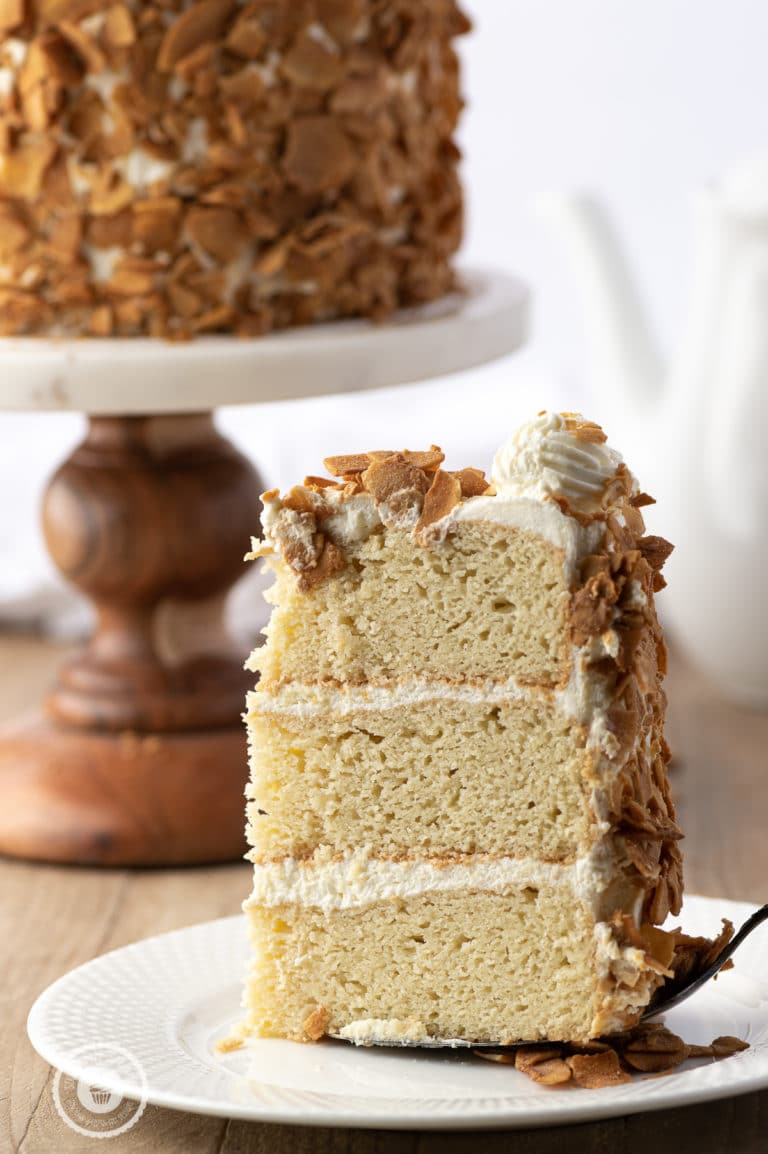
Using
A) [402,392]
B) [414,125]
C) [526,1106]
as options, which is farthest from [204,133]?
[402,392]

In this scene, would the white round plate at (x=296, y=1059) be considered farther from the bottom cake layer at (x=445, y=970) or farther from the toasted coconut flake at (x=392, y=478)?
the toasted coconut flake at (x=392, y=478)

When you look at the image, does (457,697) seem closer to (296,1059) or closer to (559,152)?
(296,1059)

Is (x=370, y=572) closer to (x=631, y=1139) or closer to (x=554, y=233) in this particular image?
(x=631, y=1139)

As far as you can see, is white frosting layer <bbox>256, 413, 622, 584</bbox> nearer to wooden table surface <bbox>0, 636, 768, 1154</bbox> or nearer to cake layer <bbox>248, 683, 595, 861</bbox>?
cake layer <bbox>248, 683, 595, 861</bbox>

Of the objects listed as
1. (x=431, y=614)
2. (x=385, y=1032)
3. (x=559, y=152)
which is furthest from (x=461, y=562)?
(x=559, y=152)

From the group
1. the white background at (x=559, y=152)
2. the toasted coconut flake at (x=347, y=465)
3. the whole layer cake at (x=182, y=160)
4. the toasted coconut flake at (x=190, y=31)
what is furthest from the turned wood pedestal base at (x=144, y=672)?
the white background at (x=559, y=152)

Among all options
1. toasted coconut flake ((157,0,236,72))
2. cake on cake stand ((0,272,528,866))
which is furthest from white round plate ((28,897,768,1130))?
toasted coconut flake ((157,0,236,72))
